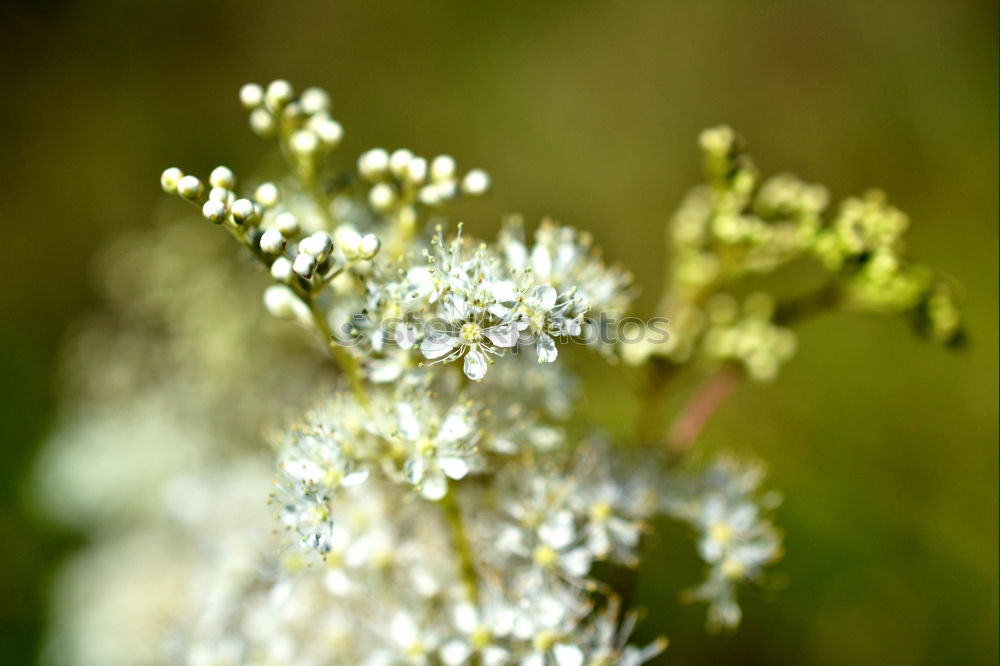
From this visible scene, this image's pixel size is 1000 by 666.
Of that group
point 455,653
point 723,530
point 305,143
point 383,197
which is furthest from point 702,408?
point 305,143

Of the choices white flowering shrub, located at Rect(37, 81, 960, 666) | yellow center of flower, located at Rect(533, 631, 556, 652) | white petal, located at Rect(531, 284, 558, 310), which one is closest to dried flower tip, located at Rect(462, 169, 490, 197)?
white flowering shrub, located at Rect(37, 81, 960, 666)

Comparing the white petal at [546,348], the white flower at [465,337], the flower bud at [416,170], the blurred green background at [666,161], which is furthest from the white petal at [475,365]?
the blurred green background at [666,161]

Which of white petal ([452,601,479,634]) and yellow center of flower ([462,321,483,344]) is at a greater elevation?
yellow center of flower ([462,321,483,344])

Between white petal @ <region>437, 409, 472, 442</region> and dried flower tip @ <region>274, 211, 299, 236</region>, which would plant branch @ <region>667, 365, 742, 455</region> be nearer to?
white petal @ <region>437, 409, 472, 442</region>

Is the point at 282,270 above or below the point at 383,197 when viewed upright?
below

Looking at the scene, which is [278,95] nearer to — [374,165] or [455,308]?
[374,165]
